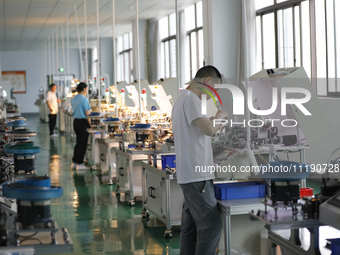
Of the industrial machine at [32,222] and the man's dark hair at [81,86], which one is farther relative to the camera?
the man's dark hair at [81,86]

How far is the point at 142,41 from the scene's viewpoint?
55.7ft

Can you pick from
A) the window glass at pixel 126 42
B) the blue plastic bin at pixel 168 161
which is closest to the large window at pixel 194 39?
the window glass at pixel 126 42

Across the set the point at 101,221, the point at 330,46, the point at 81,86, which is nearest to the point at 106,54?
the point at 81,86

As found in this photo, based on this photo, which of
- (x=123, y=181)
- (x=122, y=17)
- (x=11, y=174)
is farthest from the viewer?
(x=122, y=17)

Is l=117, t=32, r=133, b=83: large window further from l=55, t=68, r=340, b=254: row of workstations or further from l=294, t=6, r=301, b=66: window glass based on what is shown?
l=55, t=68, r=340, b=254: row of workstations

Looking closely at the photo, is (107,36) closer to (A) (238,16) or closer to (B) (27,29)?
(B) (27,29)

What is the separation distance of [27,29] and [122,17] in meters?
3.92

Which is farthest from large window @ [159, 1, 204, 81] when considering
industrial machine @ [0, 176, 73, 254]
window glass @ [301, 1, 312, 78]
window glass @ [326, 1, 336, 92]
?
industrial machine @ [0, 176, 73, 254]

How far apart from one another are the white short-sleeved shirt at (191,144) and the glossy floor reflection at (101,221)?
1.37 m

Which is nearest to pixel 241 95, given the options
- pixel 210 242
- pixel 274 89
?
pixel 274 89

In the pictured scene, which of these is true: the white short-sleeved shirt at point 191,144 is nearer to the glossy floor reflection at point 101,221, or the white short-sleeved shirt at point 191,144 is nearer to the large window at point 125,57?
the glossy floor reflection at point 101,221

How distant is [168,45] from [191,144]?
1257 centimetres

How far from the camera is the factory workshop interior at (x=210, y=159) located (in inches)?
106

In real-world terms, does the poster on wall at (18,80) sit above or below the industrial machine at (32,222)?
above
